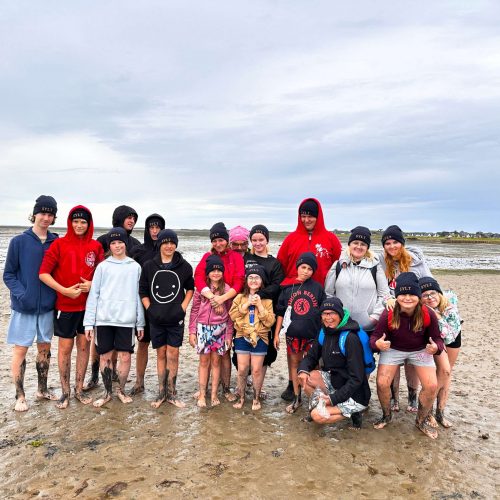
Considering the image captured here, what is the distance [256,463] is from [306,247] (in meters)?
2.94

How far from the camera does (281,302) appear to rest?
5.83m

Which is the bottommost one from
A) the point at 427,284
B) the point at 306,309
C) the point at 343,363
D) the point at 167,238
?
the point at 343,363

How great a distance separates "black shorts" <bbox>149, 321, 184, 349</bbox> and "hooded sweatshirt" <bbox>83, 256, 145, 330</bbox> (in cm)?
23

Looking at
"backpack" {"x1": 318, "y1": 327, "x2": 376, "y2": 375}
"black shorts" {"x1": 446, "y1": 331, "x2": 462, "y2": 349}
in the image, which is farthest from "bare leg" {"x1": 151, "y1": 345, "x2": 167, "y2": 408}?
"black shorts" {"x1": 446, "y1": 331, "x2": 462, "y2": 349}

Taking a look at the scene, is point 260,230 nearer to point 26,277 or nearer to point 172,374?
point 172,374

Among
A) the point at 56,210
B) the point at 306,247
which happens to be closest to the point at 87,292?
the point at 56,210

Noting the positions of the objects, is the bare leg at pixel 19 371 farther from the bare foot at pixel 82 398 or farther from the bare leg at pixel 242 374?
the bare leg at pixel 242 374

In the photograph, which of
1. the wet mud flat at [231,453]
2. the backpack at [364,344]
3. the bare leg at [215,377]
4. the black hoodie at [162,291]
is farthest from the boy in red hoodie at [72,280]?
the backpack at [364,344]

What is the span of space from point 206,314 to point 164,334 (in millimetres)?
655

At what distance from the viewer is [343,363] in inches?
204

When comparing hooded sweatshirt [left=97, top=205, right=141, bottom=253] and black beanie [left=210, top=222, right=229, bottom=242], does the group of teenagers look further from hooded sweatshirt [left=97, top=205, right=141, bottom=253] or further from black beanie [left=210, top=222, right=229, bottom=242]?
hooded sweatshirt [left=97, top=205, right=141, bottom=253]

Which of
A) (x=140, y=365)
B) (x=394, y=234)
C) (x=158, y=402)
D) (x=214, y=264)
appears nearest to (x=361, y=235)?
(x=394, y=234)

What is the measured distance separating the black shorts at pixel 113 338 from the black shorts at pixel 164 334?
321mm

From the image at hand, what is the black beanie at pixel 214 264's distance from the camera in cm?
572
